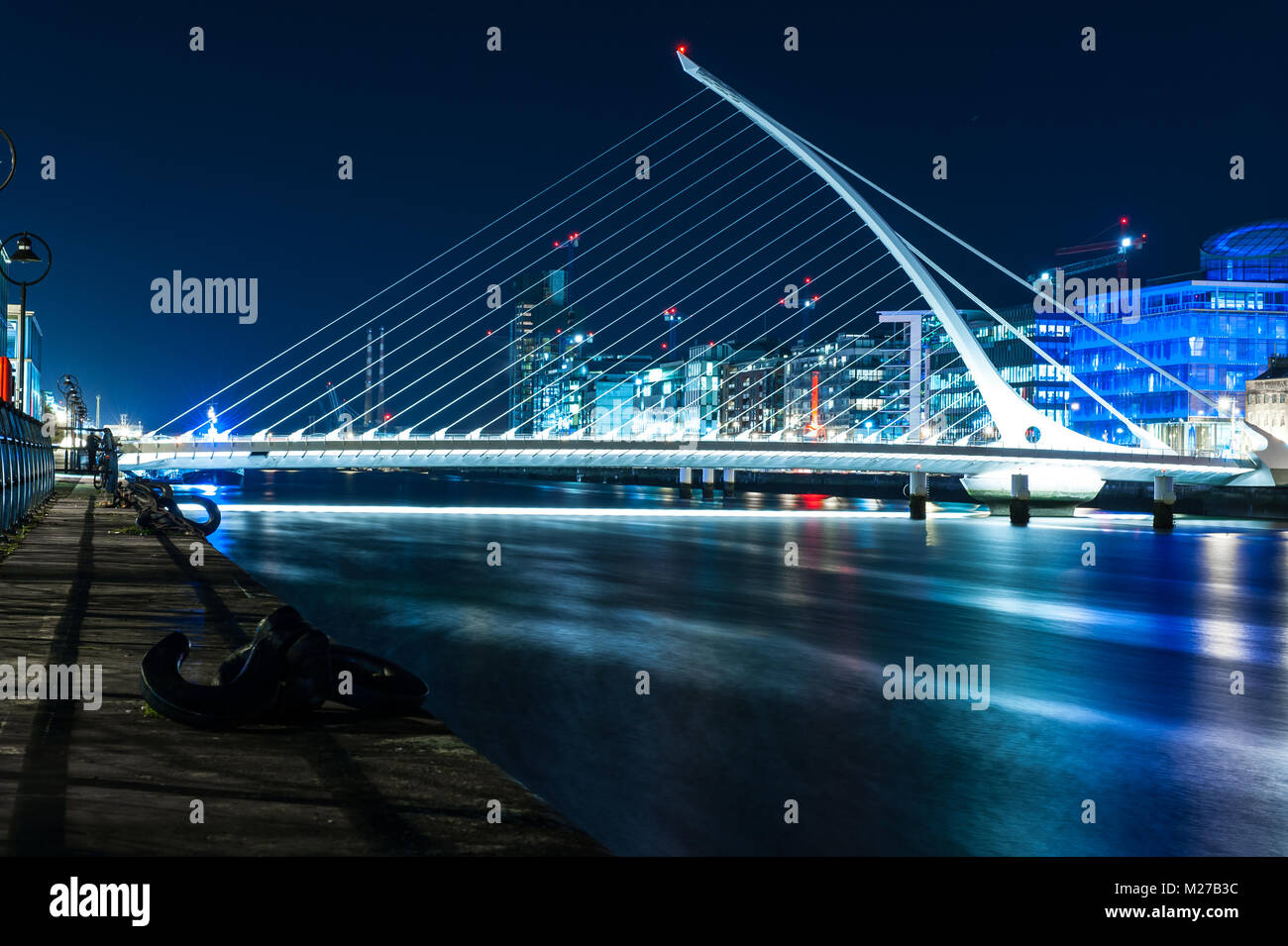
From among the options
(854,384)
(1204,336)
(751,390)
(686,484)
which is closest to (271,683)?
(1204,336)

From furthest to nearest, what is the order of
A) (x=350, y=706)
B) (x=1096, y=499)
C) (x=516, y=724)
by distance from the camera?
1. (x=1096, y=499)
2. (x=516, y=724)
3. (x=350, y=706)

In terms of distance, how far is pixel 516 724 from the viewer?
15172mm

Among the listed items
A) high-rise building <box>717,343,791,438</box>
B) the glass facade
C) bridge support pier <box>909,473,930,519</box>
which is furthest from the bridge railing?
high-rise building <box>717,343,791,438</box>

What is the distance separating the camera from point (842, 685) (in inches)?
741

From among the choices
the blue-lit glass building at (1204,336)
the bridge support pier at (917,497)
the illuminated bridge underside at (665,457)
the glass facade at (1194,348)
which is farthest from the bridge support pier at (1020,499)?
the glass facade at (1194,348)

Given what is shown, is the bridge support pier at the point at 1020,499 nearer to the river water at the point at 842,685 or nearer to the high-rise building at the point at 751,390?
the river water at the point at 842,685

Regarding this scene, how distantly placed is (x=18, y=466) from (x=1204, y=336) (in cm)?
10346

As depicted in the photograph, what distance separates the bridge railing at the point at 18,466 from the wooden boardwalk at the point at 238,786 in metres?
10.6

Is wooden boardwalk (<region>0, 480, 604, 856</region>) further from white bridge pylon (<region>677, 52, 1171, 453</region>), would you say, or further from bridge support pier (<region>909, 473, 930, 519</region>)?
bridge support pier (<region>909, 473, 930, 519</region>)

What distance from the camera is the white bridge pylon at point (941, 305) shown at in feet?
219
